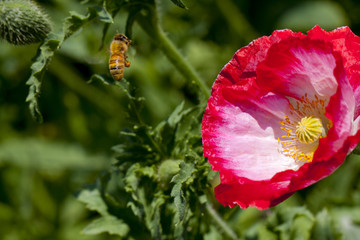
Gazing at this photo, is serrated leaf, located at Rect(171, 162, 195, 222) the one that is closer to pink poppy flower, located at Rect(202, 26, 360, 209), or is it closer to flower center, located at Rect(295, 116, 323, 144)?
pink poppy flower, located at Rect(202, 26, 360, 209)

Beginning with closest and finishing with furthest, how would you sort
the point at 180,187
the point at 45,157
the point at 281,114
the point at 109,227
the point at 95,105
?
the point at 180,187
the point at 281,114
the point at 109,227
the point at 45,157
the point at 95,105

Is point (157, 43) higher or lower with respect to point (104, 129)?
higher

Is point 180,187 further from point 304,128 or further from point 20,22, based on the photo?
point 20,22

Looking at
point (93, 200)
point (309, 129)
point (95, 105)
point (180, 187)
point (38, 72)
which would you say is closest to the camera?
point (180, 187)

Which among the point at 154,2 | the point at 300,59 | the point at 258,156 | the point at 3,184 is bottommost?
the point at 3,184

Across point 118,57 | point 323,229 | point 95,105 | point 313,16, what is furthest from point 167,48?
point 313,16

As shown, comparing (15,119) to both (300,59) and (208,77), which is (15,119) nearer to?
(208,77)

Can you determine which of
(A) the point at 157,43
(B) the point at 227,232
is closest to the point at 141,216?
(B) the point at 227,232

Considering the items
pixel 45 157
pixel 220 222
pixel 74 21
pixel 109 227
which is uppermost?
pixel 74 21
